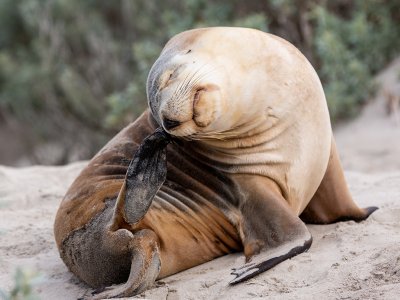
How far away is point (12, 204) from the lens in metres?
4.70

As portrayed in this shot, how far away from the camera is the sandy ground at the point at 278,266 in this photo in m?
2.97

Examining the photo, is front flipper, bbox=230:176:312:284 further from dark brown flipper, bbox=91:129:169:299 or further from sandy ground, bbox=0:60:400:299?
dark brown flipper, bbox=91:129:169:299

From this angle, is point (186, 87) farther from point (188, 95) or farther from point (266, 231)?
point (266, 231)

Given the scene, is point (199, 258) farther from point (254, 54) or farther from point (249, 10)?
point (249, 10)

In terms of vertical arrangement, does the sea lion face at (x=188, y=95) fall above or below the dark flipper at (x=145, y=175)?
above

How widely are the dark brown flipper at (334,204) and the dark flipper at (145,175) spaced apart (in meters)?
0.86

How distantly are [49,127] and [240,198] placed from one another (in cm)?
685

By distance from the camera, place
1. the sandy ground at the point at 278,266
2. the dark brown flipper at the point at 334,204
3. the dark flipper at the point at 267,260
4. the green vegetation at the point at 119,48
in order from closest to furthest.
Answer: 1. the sandy ground at the point at 278,266
2. the dark flipper at the point at 267,260
3. the dark brown flipper at the point at 334,204
4. the green vegetation at the point at 119,48

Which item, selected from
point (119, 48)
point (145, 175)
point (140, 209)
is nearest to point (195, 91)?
point (145, 175)

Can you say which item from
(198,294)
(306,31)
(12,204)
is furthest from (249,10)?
(198,294)

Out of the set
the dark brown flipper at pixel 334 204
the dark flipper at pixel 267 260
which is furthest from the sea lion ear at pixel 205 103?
the dark brown flipper at pixel 334 204

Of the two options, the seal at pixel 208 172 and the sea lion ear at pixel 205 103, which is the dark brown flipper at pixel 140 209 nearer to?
the seal at pixel 208 172

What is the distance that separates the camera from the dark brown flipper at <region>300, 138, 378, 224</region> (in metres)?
3.77

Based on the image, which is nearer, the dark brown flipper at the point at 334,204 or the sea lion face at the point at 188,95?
the sea lion face at the point at 188,95
